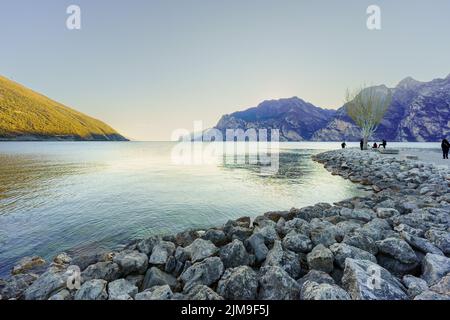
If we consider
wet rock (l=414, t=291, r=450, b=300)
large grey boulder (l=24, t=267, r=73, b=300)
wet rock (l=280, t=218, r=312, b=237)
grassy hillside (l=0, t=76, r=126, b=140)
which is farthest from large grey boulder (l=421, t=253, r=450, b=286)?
grassy hillside (l=0, t=76, r=126, b=140)

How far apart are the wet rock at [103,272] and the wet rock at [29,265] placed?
106 inches

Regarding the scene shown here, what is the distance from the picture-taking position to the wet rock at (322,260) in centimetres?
521

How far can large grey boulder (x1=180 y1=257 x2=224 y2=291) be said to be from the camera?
493cm

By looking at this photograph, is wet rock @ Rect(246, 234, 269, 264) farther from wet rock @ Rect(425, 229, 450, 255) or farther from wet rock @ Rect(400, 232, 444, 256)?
wet rock @ Rect(425, 229, 450, 255)

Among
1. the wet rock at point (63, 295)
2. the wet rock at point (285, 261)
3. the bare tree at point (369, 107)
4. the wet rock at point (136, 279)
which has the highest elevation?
the bare tree at point (369, 107)

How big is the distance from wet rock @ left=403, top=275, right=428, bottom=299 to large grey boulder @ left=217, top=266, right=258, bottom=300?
295 cm

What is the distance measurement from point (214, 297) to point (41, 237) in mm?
9128

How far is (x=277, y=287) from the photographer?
442cm

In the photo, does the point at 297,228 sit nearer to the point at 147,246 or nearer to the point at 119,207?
the point at 147,246

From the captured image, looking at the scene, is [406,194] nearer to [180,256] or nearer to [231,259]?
[231,259]

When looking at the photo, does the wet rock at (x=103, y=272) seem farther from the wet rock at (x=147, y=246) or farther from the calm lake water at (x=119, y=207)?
the calm lake water at (x=119, y=207)

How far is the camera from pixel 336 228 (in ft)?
23.2

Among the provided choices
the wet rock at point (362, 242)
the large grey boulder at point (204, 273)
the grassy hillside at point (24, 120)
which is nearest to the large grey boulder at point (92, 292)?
the large grey boulder at point (204, 273)
